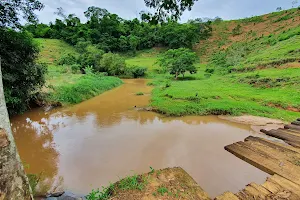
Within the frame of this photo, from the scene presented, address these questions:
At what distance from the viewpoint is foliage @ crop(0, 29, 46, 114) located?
7535 millimetres

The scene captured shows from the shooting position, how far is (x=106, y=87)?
16.2 meters

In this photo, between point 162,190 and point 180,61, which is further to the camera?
point 180,61

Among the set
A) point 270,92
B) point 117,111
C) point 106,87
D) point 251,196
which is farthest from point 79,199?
point 106,87

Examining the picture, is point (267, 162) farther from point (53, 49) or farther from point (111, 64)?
point (53, 49)

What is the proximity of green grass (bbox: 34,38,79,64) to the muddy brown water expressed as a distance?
80.6ft

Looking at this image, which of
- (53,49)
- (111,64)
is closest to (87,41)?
(53,49)

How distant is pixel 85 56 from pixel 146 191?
990 inches

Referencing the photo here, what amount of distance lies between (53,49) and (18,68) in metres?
30.5

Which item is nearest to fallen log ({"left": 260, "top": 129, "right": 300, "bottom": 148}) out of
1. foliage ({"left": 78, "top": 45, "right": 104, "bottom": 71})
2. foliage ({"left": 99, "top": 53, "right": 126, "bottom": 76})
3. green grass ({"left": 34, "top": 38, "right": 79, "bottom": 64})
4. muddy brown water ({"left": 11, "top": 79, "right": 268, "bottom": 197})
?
muddy brown water ({"left": 11, "top": 79, "right": 268, "bottom": 197})

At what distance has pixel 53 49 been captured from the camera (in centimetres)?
3481

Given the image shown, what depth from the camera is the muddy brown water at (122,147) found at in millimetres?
4355

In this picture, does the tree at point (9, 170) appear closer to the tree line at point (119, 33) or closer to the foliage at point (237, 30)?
the tree line at point (119, 33)

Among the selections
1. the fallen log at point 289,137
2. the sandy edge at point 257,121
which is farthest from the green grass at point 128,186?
the sandy edge at point 257,121

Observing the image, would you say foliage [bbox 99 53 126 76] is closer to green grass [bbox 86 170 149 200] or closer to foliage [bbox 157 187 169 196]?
green grass [bbox 86 170 149 200]
